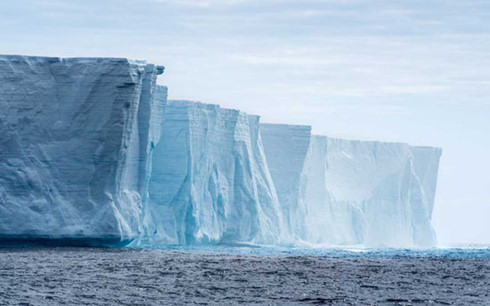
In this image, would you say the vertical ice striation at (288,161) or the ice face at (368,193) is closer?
the vertical ice striation at (288,161)

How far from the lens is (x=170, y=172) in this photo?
105 ft

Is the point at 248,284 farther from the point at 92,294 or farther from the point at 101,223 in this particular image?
the point at 101,223

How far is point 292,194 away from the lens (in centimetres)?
4053

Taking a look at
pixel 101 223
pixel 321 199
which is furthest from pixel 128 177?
pixel 321 199

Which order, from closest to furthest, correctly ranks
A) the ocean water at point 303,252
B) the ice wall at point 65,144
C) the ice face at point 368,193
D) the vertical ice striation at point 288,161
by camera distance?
the ice wall at point 65,144 → the ocean water at point 303,252 → the vertical ice striation at point 288,161 → the ice face at point 368,193

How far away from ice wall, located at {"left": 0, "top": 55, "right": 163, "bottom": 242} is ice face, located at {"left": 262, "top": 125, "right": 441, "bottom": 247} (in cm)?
2071

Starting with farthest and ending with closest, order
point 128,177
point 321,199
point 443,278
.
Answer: point 321,199 → point 128,177 → point 443,278

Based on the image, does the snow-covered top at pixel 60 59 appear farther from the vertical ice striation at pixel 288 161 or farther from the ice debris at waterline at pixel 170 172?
the vertical ice striation at pixel 288 161

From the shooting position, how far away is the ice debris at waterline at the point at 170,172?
22.3 m

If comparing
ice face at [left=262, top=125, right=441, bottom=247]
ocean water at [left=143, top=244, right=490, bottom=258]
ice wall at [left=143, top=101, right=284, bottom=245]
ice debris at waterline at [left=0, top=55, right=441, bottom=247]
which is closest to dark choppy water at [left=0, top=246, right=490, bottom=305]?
ice debris at waterline at [left=0, top=55, right=441, bottom=247]

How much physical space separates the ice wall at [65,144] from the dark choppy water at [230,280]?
5.76 feet

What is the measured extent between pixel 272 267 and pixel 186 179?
581 inches

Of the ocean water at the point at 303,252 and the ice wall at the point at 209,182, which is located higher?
the ice wall at the point at 209,182

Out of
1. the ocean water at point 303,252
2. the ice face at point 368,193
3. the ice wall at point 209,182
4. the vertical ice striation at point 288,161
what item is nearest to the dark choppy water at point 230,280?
the ocean water at point 303,252
